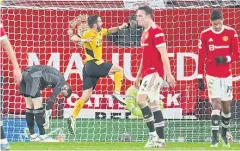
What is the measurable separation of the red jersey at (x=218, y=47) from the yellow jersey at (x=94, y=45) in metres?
3.20

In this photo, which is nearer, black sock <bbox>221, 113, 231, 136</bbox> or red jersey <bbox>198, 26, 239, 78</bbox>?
red jersey <bbox>198, 26, 239, 78</bbox>

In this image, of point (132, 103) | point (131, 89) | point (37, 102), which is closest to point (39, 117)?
point (37, 102)

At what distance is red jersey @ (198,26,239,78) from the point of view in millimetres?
14484

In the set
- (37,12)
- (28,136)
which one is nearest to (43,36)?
(37,12)

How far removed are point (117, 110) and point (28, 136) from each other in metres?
1.86

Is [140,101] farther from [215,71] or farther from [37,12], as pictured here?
[37,12]

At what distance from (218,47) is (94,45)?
3458mm

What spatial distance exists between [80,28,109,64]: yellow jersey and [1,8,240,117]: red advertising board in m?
1.45

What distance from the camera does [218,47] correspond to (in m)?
14.5

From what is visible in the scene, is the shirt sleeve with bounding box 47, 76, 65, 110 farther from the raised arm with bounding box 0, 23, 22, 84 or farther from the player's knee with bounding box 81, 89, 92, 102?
the raised arm with bounding box 0, 23, 22, 84

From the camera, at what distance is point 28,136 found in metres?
18.3

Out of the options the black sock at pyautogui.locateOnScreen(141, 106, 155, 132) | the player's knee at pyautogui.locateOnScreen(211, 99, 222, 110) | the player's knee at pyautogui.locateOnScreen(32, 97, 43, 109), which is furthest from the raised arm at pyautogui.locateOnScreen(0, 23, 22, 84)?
the player's knee at pyautogui.locateOnScreen(32, 97, 43, 109)

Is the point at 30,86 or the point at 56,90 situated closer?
the point at 30,86

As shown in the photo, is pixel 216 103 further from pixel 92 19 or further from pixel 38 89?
pixel 92 19
